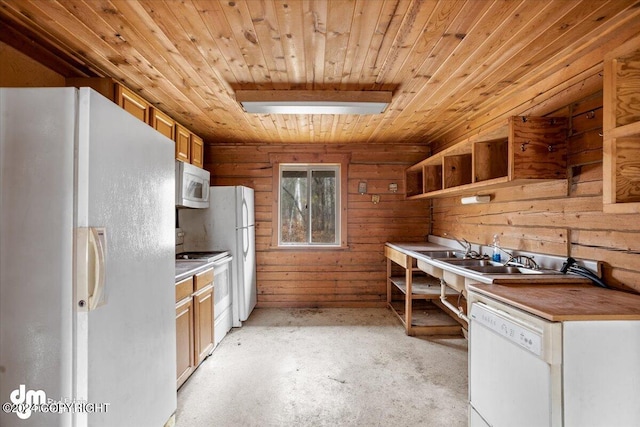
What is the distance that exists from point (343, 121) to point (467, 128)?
1388 mm

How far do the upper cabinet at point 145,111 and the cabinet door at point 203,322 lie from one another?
1403mm

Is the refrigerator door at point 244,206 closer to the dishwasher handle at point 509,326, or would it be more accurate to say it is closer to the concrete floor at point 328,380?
the concrete floor at point 328,380

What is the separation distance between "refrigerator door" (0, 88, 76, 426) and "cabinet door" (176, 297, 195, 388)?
0.98 meters

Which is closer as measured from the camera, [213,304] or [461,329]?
[213,304]

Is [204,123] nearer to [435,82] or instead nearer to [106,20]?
[106,20]

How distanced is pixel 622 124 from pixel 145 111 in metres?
3.07

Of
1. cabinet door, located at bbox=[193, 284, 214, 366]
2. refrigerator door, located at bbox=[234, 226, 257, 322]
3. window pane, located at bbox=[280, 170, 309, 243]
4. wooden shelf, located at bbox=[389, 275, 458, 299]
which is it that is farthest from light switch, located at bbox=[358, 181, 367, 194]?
cabinet door, located at bbox=[193, 284, 214, 366]

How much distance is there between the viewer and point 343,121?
3045mm

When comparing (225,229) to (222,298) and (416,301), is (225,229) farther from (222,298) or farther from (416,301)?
(416,301)

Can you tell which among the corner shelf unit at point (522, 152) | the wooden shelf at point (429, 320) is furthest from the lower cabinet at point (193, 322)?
the corner shelf unit at point (522, 152)

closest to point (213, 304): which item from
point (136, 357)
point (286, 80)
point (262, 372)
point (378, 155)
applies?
point (262, 372)

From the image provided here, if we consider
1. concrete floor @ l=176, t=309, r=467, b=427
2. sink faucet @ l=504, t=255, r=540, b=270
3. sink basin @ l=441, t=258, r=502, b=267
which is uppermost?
sink faucet @ l=504, t=255, r=540, b=270

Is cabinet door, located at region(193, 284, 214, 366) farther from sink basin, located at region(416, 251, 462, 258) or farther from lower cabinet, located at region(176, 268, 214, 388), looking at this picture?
sink basin, located at region(416, 251, 462, 258)

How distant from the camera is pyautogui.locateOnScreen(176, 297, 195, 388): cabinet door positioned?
2043mm
